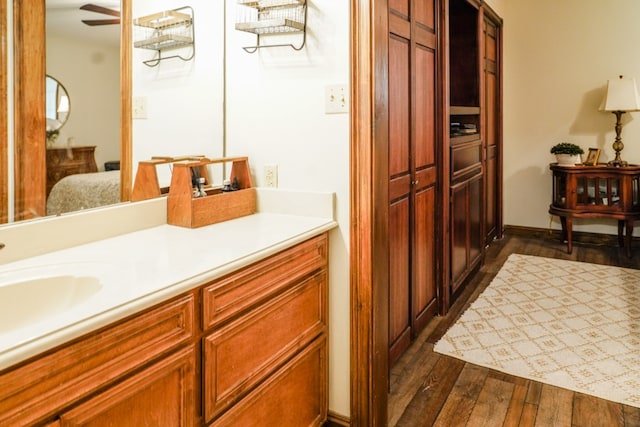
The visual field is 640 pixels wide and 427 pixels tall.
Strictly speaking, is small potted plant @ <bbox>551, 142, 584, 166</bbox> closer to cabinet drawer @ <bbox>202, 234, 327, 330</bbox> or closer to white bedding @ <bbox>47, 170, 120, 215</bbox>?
cabinet drawer @ <bbox>202, 234, 327, 330</bbox>

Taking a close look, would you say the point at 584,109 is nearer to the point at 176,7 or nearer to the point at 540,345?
the point at 540,345

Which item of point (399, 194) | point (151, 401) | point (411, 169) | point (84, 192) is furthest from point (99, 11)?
point (411, 169)

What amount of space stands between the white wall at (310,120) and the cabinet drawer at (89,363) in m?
0.80

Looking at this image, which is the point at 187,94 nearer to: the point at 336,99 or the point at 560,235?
the point at 336,99

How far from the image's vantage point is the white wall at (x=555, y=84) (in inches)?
183

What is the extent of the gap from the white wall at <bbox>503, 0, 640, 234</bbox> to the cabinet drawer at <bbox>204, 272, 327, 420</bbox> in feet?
13.4

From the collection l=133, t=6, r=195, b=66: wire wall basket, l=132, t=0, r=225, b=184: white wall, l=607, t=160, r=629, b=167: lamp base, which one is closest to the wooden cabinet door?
l=132, t=0, r=225, b=184: white wall

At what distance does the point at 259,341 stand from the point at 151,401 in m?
0.42

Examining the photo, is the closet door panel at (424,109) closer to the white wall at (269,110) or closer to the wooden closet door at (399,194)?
the wooden closet door at (399,194)

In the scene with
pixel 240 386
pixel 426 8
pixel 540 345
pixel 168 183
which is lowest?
pixel 540 345

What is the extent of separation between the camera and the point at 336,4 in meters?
1.76

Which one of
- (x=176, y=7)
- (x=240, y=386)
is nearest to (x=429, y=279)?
(x=240, y=386)

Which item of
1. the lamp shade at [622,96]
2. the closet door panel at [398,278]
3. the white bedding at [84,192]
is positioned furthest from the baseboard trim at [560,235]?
the white bedding at [84,192]

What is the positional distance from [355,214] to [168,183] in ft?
2.39
